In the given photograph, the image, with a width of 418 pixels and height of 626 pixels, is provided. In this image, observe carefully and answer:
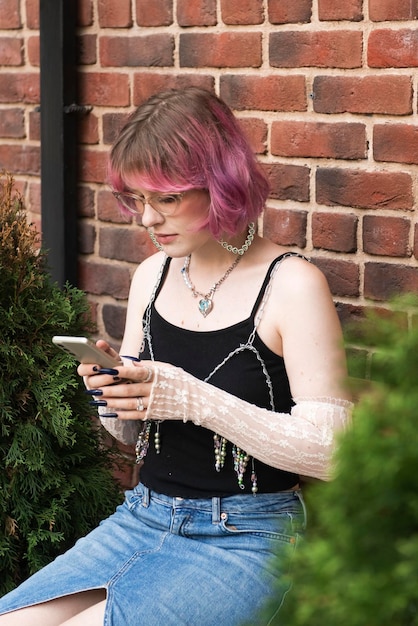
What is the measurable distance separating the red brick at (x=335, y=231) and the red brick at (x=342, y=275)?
0.04 metres

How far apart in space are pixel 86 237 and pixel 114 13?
76 cm

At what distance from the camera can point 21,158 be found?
11.3ft

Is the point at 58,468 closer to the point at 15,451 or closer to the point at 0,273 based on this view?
the point at 15,451

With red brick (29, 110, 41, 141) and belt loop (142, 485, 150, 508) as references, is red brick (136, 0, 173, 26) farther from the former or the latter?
belt loop (142, 485, 150, 508)

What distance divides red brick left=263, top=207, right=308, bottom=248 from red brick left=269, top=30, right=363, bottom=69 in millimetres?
404

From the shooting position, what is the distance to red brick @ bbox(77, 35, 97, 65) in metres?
3.12

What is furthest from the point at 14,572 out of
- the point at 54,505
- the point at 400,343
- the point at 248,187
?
the point at 400,343

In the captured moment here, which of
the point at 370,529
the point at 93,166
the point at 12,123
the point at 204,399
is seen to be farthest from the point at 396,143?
the point at 370,529

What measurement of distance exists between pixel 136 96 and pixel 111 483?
1268mm

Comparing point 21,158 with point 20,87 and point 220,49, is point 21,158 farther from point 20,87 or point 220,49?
point 220,49

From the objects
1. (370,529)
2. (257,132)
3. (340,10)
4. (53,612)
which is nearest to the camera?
(370,529)

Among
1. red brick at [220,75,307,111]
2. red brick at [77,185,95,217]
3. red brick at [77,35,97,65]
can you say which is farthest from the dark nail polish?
red brick at [77,35,97,65]

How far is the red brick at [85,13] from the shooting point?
3.11 metres

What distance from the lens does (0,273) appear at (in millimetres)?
2236
